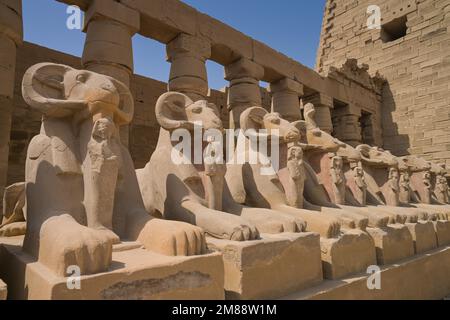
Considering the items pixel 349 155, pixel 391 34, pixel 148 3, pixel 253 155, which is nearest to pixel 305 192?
pixel 253 155

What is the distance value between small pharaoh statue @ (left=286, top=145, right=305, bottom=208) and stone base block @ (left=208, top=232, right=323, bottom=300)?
0.74 m

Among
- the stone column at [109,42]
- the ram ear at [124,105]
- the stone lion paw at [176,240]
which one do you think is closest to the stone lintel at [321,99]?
the stone column at [109,42]

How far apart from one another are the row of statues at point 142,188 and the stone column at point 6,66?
4.99 ft

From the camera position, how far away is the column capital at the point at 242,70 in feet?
24.4

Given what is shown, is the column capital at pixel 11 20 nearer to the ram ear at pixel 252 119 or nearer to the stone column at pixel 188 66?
the stone column at pixel 188 66

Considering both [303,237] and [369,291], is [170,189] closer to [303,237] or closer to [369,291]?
[303,237]

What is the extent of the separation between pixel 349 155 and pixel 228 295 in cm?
304

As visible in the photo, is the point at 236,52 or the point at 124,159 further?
the point at 236,52

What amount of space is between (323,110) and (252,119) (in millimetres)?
6478

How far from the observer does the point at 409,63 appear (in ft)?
34.9

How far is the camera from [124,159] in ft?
7.89

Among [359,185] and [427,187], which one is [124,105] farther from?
[427,187]

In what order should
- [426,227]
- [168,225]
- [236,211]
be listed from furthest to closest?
[426,227] < [236,211] < [168,225]

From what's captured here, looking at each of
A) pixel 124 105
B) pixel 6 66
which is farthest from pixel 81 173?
pixel 6 66
